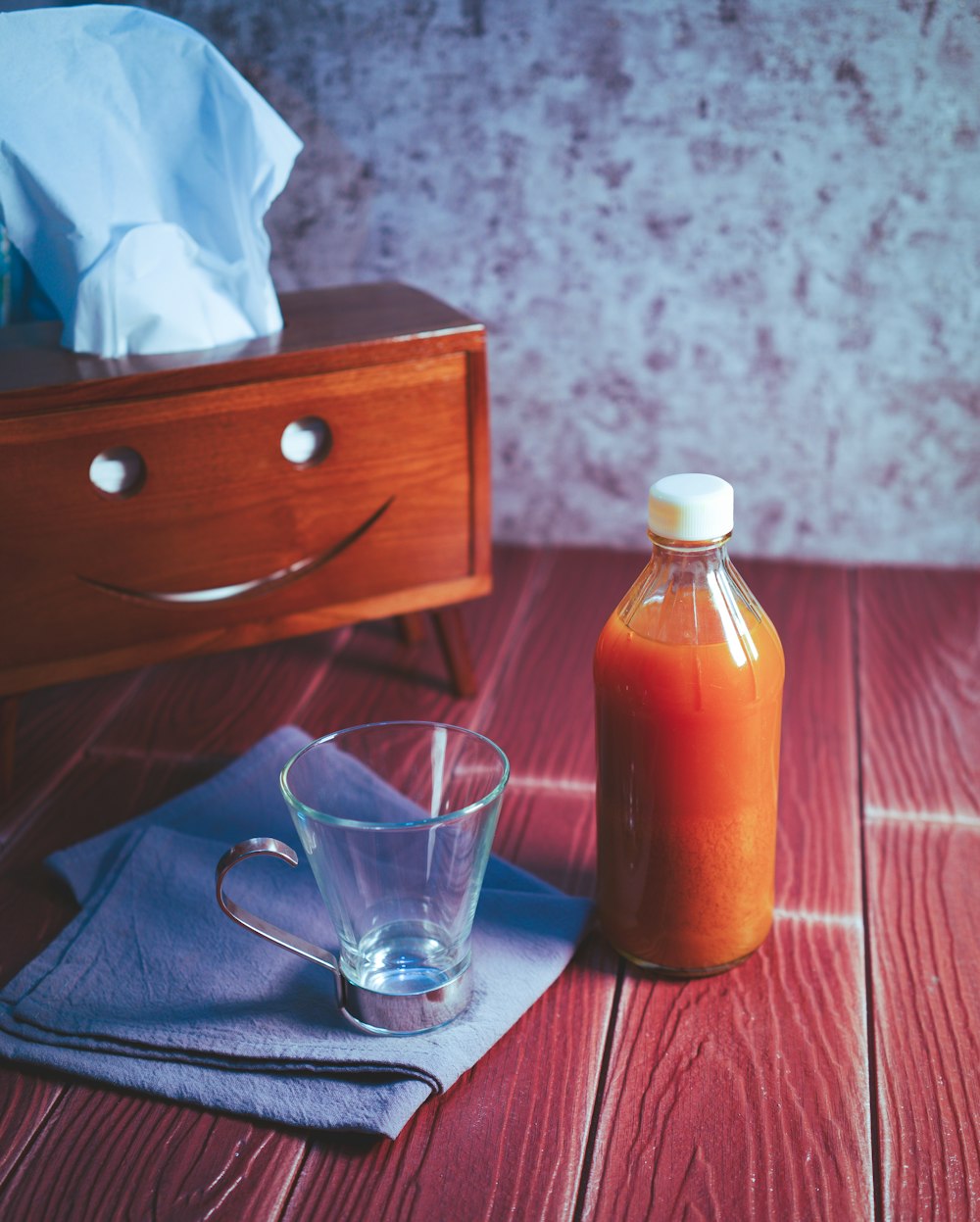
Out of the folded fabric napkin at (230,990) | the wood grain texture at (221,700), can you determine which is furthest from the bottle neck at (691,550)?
the wood grain texture at (221,700)

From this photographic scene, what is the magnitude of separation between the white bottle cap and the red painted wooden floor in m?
0.29

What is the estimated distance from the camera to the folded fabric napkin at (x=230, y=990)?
0.65m

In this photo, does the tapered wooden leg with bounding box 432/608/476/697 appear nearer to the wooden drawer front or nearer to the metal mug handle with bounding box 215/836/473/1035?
the wooden drawer front

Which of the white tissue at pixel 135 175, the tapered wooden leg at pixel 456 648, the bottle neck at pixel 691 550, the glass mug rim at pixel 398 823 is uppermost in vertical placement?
the white tissue at pixel 135 175

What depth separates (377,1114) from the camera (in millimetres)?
629

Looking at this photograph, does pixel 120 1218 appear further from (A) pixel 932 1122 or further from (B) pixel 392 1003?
(A) pixel 932 1122

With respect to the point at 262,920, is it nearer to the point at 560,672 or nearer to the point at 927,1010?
the point at 927,1010

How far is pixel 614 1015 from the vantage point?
0.72 m

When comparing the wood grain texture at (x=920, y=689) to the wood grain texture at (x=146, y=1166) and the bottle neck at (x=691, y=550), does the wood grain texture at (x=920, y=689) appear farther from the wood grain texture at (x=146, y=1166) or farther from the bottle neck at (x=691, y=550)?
the wood grain texture at (x=146, y=1166)

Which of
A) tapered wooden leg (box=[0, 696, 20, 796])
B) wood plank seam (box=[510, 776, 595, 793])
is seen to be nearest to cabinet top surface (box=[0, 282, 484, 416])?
tapered wooden leg (box=[0, 696, 20, 796])

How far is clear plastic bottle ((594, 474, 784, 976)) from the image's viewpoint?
66 centimetres

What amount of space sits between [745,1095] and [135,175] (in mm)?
778

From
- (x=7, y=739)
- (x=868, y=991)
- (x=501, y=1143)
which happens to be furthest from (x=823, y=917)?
(x=7, y=739)

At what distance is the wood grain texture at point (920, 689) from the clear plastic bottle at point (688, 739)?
0.87 ft
